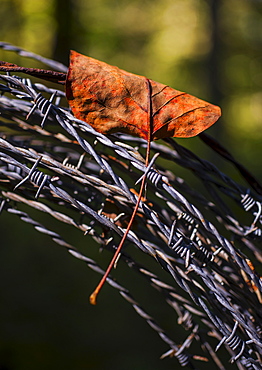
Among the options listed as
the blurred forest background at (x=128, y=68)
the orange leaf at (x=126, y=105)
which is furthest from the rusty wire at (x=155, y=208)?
the blurred forest background at (x=128, y=68)

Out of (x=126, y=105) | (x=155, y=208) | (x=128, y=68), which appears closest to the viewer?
(x=126, y=105)

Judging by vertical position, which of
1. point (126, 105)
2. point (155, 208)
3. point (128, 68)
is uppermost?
point (126, 105)

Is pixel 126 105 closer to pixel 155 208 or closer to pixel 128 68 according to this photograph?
pixel 155 208

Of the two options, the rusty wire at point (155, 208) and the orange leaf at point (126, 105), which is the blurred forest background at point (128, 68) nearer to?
the rusty wire at point (155, 208)

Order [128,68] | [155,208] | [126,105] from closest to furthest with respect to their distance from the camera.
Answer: [126,105] < [155,208] < [128,68]

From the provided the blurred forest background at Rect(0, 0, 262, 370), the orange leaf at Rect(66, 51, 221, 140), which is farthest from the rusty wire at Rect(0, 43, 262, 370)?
the blurred forest background at Rect(0, 0, 262, 370)

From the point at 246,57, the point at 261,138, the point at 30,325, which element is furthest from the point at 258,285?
the point at 246,57

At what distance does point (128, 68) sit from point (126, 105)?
10868mm

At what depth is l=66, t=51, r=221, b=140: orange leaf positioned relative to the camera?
0.50 m

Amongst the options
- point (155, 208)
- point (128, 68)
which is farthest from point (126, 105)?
point (128, 68)

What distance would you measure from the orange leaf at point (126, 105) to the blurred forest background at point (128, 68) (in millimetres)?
1717

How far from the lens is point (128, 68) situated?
427 inches

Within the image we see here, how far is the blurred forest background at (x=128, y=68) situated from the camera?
78.6 inches

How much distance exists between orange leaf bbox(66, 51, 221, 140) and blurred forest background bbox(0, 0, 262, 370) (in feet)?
5.63
